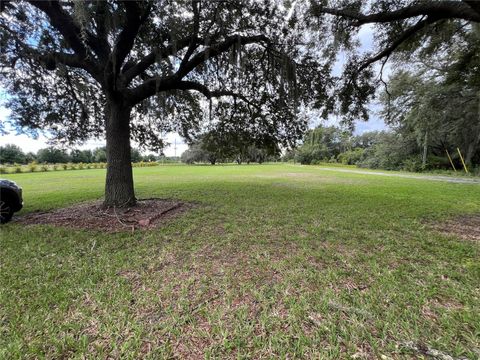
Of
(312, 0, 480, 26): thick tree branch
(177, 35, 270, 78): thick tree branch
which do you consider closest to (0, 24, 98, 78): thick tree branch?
(177, 35, 270, 78): thick tree branch

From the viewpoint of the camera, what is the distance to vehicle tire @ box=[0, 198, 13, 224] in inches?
181

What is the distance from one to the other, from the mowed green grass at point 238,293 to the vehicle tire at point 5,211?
3.25 feet

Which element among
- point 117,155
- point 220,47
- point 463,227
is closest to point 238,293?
point 117,155

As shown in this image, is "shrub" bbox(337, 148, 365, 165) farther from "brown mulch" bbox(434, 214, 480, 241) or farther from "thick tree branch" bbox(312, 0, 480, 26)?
"thick tree branch" bbox(312, 0, 480, 26)

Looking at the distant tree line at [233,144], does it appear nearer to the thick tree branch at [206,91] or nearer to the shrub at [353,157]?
the thick tree branch at [206,91]

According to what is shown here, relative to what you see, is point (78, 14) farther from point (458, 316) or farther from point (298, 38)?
point (458, 316)

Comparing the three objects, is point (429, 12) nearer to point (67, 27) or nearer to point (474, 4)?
point (474, 4)

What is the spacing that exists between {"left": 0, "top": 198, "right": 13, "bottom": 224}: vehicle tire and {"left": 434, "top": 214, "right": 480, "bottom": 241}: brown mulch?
9.10 metres

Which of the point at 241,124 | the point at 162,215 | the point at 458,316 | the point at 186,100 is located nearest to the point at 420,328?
the point at 458,316

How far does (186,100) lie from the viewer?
7.46 metres

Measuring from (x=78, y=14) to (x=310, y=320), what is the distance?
4687mm

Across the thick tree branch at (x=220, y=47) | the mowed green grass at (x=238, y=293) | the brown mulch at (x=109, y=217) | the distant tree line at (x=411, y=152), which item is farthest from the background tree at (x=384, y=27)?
the distant tree line at (x=411, y=152)

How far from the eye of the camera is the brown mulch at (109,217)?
14.4 feet

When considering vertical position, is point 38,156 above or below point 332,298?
above
